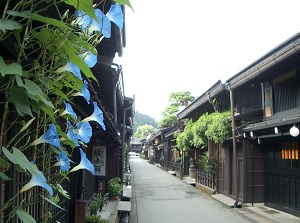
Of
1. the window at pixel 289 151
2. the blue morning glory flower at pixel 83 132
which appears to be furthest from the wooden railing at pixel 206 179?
the blue morning glory flower at pixel 83 132

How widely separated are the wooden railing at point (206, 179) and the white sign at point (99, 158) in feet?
31.5

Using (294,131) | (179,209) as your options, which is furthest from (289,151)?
(179,209)

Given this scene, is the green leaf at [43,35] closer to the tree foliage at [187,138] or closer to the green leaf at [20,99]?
the green leaf at [20,99]

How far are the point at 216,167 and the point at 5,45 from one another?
1910 cm

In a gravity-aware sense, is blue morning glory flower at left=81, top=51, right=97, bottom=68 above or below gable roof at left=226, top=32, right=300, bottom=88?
below

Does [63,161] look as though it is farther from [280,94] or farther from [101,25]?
[280,94]

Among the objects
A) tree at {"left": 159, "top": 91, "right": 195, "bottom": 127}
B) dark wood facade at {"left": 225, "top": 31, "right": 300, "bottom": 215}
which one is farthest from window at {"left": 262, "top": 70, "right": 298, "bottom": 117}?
tree at {"left": 159, "top": 91, "right": 195, "bottom": 127}

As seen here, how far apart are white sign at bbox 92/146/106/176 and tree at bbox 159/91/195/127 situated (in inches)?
1390

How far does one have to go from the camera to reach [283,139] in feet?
44.4

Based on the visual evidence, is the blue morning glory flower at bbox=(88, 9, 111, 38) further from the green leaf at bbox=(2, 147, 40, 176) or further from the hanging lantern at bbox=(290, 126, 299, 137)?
the hanging lantern at bbox=(290, 126, 299, 137)

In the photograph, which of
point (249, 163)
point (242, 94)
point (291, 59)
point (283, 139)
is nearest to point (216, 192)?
point (249, 163)

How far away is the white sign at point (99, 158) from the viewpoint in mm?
12633

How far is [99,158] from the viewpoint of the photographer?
12633 millimetres

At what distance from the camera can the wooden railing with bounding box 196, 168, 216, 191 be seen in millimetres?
20516
